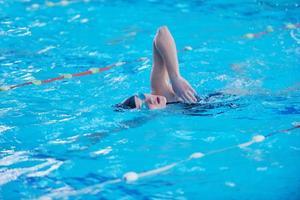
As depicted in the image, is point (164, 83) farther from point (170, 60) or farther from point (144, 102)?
point (144, 102)

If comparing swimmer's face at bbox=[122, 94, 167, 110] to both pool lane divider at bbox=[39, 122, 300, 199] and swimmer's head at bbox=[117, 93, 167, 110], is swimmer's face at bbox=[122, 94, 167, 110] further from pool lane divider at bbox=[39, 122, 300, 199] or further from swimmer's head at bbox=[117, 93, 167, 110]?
pool lane divider at bbox=[39, 122, 300, 199]

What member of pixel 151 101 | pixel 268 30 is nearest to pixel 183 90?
pixel 151 101

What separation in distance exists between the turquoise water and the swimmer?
19 centimetres

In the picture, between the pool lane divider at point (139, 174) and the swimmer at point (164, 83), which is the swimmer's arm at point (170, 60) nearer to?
the swimmer at point (164, 83)

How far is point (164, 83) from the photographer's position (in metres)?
4.38

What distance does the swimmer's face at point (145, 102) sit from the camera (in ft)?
12.9

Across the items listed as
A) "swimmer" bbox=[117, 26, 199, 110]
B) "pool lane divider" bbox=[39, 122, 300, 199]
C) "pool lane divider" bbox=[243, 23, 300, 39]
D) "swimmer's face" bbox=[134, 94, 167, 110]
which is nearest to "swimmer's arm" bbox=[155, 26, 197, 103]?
"swimmer" bbox=[117, 26, 199, 110]

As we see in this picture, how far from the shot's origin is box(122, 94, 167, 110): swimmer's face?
3919 mm

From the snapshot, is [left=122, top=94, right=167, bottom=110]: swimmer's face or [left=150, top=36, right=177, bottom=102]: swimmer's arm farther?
[left=150, top=36, right=177, bottom=102]: swimmer's arm

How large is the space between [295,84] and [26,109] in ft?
7.75

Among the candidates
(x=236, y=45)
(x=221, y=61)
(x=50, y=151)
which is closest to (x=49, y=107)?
(x=50, y=151)

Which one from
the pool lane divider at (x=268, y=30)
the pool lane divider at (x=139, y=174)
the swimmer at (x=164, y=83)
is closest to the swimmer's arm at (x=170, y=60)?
the swimmer at (x=164, y=83)

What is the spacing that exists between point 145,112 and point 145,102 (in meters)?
0.26

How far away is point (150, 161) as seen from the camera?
367 centimetres
